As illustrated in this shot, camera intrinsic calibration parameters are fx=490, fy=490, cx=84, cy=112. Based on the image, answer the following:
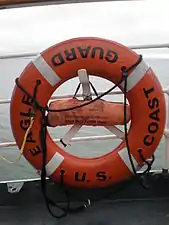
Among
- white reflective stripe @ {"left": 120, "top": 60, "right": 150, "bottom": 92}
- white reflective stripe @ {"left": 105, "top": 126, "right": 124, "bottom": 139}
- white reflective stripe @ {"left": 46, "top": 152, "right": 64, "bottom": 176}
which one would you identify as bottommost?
white reflective stripe @ {"left": 46, "top": 152, "right": 64, "bottom": 176}

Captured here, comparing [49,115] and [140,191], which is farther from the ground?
[49,115]

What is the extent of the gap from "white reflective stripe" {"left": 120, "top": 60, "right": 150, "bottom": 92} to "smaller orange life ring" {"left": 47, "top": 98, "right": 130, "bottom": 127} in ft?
0.32

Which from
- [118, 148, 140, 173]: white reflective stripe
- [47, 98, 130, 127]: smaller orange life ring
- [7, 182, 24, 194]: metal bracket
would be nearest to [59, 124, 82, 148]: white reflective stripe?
[47, 98, 130, 127]: smaller orange life ring

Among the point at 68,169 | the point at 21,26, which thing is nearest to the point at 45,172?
the point at 68,169

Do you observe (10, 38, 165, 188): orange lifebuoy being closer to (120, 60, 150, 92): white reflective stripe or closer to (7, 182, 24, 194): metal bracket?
(120, 60, 150, 92): white reflective stripe

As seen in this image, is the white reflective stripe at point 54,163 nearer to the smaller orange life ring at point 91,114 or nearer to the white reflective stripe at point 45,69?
the smaller orange life ring at point 91,114

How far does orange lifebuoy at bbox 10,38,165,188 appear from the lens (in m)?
1.82

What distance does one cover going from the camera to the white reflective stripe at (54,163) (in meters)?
1.89

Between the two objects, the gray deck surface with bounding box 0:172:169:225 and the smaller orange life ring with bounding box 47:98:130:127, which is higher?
the smaller orange life ring with bounding box 47:98:130:127

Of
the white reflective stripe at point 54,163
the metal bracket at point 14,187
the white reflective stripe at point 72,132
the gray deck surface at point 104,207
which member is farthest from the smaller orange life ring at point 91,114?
the metal bracket at point 14,187

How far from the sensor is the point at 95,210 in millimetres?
2111

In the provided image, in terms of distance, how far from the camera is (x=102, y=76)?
1861mm

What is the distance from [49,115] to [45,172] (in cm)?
22

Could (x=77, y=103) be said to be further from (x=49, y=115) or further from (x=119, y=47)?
(x=119, y=47)
